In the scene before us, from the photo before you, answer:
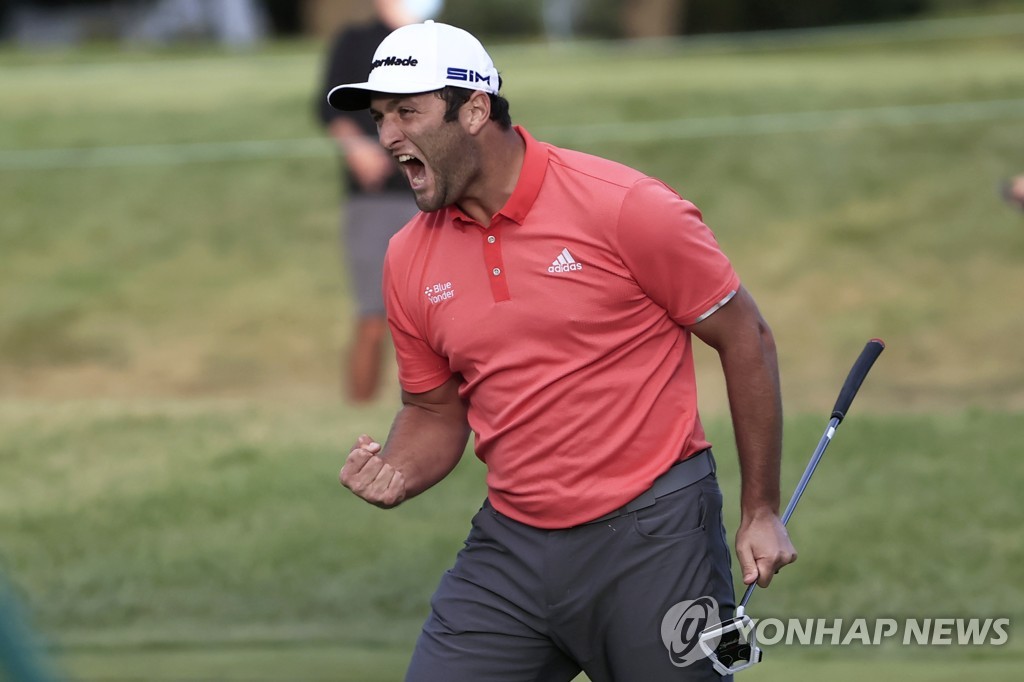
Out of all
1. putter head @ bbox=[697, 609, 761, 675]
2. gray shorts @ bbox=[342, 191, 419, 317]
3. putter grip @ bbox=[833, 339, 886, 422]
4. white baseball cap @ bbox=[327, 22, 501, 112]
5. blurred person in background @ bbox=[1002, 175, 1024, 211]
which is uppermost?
white baseball cap @ bbox=[327, 22, 501, 112]

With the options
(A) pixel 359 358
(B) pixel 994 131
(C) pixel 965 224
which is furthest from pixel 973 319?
(A) pixel 359 358

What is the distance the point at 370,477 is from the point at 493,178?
781mm

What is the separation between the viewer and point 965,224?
45.9 ft

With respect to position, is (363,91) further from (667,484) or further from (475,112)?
(667,484)

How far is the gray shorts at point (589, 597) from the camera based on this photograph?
3611 millimetres

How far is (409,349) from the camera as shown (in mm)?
3951

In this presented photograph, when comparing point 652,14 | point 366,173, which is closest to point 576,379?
point 366,173

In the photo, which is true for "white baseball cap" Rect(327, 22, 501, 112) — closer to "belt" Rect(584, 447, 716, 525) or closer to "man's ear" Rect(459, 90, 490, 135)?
"man's ear" Rect(459, 90, 490, 135)

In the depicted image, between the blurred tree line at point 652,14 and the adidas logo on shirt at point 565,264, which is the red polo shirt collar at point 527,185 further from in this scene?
the blurred tree line at point 652,14

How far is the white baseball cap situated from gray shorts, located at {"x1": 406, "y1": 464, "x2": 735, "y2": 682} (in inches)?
42.2

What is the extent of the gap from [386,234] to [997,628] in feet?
13.7

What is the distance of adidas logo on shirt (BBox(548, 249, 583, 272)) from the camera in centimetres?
360

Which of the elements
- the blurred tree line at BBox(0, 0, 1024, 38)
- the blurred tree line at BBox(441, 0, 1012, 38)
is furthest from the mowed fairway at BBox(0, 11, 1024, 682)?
the blurred tree line at BBox(441, 0, 1012, 38)

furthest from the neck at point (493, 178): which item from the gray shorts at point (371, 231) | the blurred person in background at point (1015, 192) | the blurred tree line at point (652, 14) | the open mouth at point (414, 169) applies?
the blurred tree line at point (652, 14)
